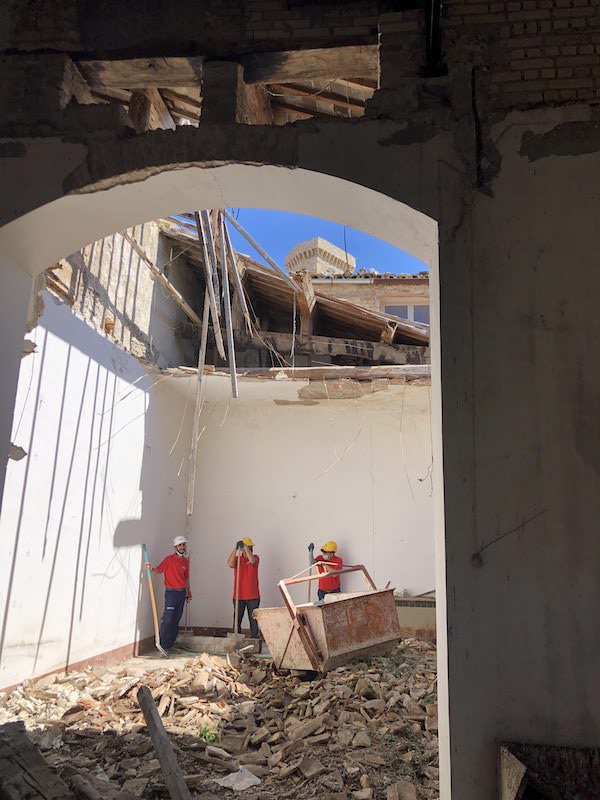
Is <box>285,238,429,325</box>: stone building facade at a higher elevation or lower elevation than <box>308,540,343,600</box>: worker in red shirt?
higher

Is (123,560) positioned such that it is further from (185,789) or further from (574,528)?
(574,528)

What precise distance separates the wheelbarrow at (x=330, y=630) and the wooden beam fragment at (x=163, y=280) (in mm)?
5830

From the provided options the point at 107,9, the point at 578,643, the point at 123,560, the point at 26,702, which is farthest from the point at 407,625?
the point at 107,9

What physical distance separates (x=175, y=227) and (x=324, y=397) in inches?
159

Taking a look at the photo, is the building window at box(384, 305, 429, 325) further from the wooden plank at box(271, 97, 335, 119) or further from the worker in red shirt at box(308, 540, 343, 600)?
the wooden plank at box(271, 97, 335, 119)

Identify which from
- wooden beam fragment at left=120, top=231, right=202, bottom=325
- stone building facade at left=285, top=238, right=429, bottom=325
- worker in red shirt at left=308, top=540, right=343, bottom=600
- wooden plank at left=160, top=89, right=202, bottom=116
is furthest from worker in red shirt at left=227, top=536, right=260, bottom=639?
stone building facade at left=285, top=238, right=429, bottom=325

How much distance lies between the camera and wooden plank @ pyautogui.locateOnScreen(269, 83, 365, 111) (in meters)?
4.71

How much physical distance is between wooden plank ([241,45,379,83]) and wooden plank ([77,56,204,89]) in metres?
0.35

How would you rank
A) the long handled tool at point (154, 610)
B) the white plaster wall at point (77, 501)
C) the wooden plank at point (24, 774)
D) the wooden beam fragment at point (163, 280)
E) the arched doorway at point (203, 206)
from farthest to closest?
the wooden beam fragment at point (163, 280) → the long handled tool at point (154, 610) → the white plaster wall at point (77, 501) → the arched doorway at point (203, 206) → the wooden plank at point (24, 774)

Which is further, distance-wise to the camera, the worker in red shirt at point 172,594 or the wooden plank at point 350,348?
the wooden plank at point 350,348

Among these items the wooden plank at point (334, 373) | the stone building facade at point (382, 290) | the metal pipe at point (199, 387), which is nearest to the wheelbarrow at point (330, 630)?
the metal pipe at point (199, 387)

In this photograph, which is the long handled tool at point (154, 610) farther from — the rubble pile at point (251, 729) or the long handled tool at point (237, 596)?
the rubble pile at point (251, 729)

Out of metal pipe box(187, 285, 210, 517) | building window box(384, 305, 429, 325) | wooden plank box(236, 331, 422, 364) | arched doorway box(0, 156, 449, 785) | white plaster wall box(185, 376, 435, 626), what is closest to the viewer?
arched doorway box(0, 156, 449, 785)

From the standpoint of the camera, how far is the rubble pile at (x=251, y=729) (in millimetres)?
4660
